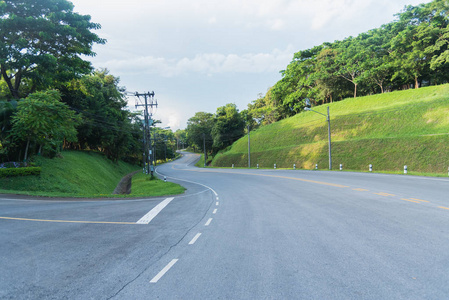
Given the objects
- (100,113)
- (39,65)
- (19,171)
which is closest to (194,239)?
(19,171)

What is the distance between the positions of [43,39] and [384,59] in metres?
52.4

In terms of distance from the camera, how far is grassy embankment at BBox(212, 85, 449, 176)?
28.1 m

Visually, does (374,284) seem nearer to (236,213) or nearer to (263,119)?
(236,213)

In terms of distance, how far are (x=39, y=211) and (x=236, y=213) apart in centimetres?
815

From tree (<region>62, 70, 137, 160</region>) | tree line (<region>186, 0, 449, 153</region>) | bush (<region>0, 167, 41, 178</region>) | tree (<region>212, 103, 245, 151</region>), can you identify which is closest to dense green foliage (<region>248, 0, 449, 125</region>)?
tree line (<region>186, 0, 449, 153</region>)

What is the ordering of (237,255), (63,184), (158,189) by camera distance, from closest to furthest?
(237,255)
(63,184)
(158,189)

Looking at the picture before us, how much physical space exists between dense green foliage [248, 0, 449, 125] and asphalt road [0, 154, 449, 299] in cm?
4545

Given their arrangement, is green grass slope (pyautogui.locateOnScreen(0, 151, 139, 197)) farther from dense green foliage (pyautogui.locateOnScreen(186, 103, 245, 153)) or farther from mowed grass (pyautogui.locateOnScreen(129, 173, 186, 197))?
dense green foliage (pyautogui.locateOnScreen(186, 103, 245, 153))

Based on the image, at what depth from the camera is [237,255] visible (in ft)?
16.5

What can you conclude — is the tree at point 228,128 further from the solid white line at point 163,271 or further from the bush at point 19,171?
the solid white line at point 163,271

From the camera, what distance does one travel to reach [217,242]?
5980 millimetres

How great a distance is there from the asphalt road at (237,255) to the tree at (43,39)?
1746cm

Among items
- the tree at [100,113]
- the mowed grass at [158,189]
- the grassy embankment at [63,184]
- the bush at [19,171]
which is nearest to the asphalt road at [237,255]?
the mowed grass at [158,189]

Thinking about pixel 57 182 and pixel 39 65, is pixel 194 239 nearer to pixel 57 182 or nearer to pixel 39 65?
pixel 57 182
